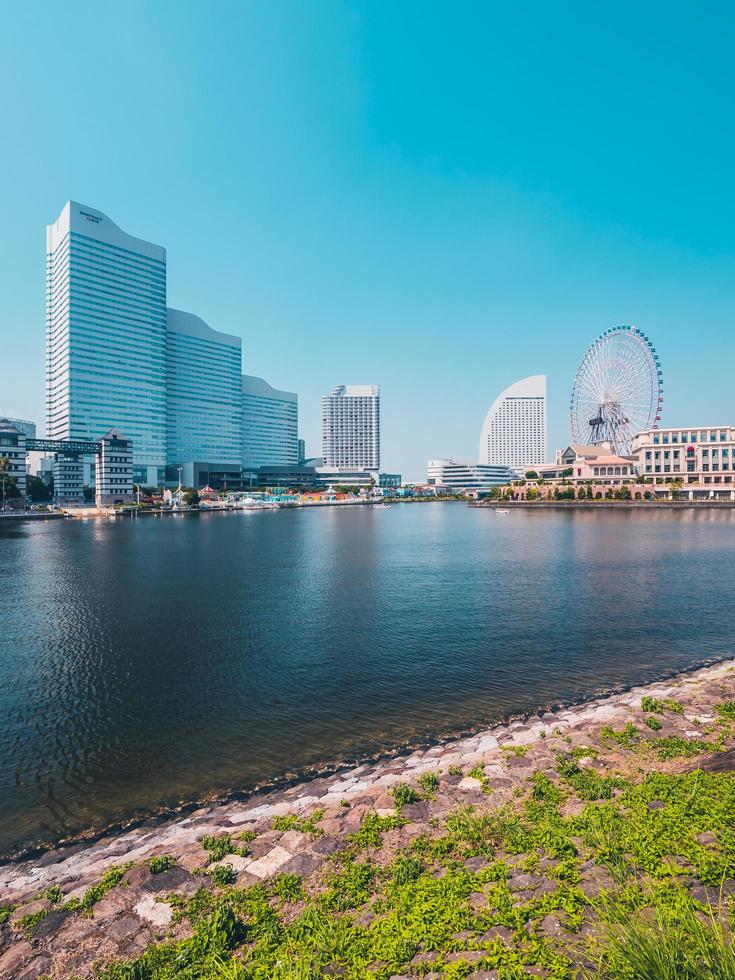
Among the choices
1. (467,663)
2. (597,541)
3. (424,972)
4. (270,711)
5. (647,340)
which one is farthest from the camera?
(647,340)

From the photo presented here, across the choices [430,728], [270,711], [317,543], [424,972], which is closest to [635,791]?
[424,972]

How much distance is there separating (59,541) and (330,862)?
86667mm

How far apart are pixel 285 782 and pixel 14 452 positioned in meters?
170

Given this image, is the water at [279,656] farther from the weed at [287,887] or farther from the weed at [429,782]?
the weed at [287,887]

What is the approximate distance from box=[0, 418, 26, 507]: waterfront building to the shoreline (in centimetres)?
16065

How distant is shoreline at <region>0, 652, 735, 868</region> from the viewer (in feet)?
41.9

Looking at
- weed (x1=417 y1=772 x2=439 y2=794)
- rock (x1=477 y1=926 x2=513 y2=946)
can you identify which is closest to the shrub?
weed (x1=417 y1=772 x2=439 y2=794)

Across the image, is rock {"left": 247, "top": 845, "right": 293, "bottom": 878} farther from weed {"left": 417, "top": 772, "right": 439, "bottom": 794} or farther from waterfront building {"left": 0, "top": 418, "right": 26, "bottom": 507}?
waterfront building {"left": 0, "top": 418, "right": 26, "bottom": 507}

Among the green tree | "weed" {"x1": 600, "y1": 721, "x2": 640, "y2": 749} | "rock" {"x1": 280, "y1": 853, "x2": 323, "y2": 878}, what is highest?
the green tree

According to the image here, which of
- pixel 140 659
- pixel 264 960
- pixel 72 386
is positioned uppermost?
pixel 72 386

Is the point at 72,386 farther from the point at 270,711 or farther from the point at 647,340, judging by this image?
the point at 270,711

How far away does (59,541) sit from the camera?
82125 millimetres

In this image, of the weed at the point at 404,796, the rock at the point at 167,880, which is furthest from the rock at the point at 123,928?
the weed at the point at 404,796

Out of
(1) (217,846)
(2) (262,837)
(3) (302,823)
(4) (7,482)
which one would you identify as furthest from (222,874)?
(4) (7,482)
